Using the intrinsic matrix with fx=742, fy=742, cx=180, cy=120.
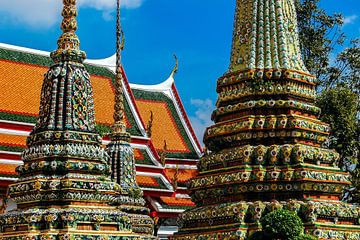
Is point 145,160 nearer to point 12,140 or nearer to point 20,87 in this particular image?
point 20,87

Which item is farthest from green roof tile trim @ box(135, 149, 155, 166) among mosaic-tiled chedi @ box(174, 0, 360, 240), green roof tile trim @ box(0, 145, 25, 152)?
mosaic-tiled chedi @ box(174, 0, 360, 240)

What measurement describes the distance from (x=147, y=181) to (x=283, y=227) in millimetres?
15363

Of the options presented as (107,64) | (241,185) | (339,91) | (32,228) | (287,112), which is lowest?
(32,228)

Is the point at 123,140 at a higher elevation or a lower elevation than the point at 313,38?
lower

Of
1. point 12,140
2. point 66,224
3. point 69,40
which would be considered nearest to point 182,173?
point 12,140

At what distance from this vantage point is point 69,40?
9.30 metres

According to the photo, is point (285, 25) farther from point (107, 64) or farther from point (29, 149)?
point (107, 64)

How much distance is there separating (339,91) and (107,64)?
13.4 m

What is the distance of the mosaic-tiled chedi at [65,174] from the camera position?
8.26 meters

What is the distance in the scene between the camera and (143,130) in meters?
25.1

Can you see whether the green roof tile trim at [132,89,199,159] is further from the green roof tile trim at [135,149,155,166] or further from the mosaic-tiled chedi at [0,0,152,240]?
the mosaic-tiled chedi at [0,0,152,240]

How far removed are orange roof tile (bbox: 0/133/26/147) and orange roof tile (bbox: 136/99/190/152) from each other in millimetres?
7607

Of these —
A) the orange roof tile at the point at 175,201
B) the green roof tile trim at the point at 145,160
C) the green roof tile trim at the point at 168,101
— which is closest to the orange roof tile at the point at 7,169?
the green roof tile trim at the point at 145,160

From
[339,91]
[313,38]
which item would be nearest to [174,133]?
[313,38]
